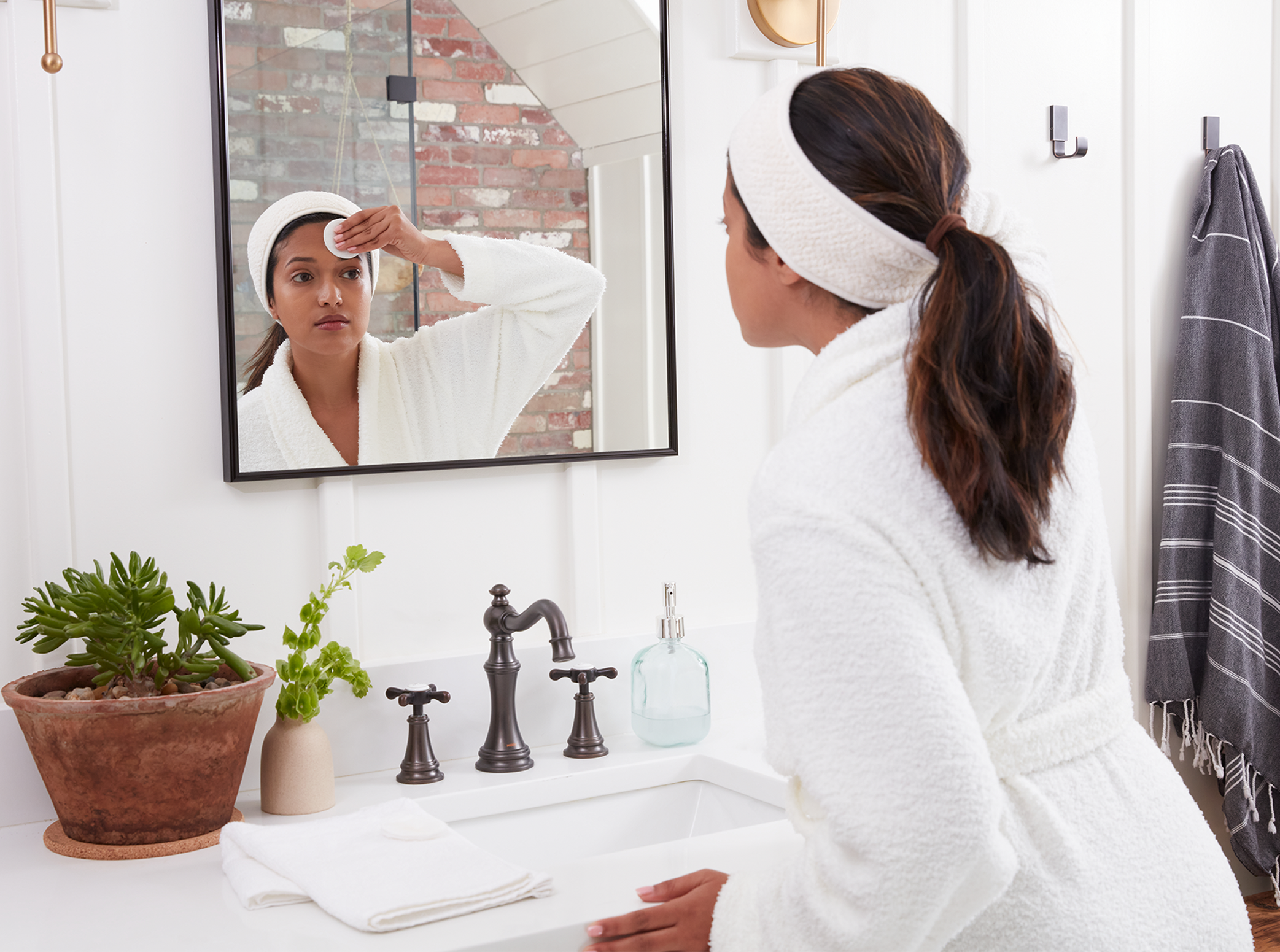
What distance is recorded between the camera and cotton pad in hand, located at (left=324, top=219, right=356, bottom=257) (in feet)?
4.73

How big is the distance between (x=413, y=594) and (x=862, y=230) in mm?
903

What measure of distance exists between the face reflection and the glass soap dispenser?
55 cm

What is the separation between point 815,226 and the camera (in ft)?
2.80

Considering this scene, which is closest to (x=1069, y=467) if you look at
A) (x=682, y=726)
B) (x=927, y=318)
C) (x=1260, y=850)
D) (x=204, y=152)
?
(x=927, y=318)

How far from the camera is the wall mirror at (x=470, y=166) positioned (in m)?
1.41

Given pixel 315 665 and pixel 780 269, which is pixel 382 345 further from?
pixel 780 269

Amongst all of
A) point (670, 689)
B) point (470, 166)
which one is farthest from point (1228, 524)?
point (470, 166)

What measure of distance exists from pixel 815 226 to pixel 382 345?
784 millimetres

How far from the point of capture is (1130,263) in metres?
2.03

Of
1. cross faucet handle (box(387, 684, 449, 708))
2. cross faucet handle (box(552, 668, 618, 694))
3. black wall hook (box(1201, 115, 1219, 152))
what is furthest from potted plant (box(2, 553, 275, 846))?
black wall hook (box(1201, 115, 1219, 152))

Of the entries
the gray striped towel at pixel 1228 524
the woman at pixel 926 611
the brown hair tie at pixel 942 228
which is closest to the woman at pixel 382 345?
the woman at pixel 926 611

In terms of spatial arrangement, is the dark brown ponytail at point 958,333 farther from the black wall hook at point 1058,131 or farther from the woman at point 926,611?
the black wall hook at point 1058,131

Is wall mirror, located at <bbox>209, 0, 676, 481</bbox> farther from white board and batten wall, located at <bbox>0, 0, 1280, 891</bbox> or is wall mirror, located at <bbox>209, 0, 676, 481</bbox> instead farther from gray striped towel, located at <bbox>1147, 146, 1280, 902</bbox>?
gray striped towel, located at <bbox>1147, 146, 1280, 902</bbox>

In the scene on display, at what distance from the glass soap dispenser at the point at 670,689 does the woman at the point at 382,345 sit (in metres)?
0.35
